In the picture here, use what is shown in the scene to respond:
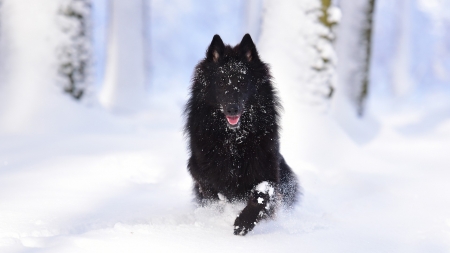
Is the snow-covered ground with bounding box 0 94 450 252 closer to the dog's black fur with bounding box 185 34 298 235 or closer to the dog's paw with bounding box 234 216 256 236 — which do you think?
the dog's paw with bounding box 234 216 256 236

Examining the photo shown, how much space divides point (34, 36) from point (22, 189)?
4.01 metres

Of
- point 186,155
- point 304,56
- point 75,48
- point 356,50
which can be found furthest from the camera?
point 356,50

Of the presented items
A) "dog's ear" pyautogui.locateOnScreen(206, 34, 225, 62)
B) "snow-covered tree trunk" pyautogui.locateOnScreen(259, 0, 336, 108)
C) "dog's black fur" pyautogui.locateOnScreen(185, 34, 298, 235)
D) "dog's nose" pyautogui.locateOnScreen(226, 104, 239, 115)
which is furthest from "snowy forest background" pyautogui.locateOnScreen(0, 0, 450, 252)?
"dog's ear" pyautogui.locateOnScreen(206, 34, 225, 62)

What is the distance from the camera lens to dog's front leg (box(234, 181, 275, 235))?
12.3 ft

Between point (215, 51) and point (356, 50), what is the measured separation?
320 inches

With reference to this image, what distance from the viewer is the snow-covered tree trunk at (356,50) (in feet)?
37.2

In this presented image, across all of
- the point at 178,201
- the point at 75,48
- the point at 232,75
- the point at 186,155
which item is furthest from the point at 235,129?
the point at 75,48

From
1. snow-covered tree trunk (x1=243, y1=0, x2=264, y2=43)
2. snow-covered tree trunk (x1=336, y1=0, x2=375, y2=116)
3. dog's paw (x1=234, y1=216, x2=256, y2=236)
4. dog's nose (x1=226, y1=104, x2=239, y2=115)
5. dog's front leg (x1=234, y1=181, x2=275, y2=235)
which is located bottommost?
dog's paw (x1=234, y1=216, x2=256, y2=236)

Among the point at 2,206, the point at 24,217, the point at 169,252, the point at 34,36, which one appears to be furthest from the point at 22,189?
the point at 34,36

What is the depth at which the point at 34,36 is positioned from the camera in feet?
25.3

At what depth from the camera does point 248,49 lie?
4.21m

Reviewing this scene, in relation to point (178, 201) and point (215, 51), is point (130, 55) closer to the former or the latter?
point (178, 201)

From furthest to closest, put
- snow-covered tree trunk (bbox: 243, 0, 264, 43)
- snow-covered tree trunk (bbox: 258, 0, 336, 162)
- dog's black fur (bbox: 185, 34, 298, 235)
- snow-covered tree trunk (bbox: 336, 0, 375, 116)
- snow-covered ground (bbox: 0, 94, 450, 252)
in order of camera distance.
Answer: snow-covered tree trunk (bbox: 243, 0, 264, 43)
snow-covered tree trunk (bbox: 336, 0, 375, 116)
snow-covered tree trunk (bbox: 258, 0, 336, 162)
dog's black fur (bbox: 185, 34, 298, 235)
snow-covered ground (bbox: 0, 94, 450, 252)

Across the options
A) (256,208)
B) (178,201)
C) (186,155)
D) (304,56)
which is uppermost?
(304,56)
